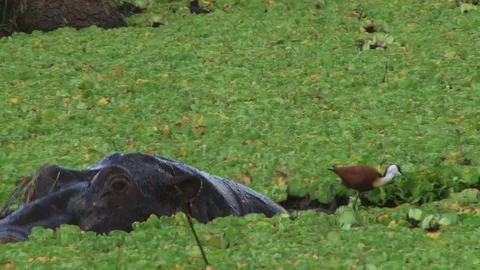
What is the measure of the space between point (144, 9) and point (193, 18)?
54cm

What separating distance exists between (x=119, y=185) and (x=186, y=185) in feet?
0.94

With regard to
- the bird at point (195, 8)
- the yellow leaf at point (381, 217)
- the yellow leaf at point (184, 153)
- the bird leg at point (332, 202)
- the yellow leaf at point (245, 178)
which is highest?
the yellow leaf at point (381, 217)

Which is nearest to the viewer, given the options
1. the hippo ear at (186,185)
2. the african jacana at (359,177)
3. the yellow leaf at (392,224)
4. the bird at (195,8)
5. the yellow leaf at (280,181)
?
the hippo ear at (186,185)

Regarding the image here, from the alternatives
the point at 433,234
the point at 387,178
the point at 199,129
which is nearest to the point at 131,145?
the point at 199,129

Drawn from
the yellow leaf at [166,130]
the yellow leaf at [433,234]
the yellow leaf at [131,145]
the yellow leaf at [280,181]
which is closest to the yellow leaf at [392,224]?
the yellow leaf at [433,234]

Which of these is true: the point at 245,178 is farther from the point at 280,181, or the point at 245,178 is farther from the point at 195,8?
the point at 195,8

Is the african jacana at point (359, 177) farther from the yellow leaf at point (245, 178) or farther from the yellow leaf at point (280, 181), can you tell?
the yellow leaf at point (245, 178)

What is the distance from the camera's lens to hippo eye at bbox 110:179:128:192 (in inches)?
192

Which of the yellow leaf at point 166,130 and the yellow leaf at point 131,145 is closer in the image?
the yellow leaf at point 131,145

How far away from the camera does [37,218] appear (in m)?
4.95

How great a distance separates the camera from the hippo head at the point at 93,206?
4.90 m

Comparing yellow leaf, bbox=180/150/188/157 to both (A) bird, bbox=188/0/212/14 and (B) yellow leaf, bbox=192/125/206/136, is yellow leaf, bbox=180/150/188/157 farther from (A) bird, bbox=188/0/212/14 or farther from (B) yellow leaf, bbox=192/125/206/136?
(A) bird, bbox=188/0/212/14

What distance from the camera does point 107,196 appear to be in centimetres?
491

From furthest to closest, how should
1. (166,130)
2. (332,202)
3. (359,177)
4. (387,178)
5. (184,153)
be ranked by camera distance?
(166,130) → (184,153) → (332,202) → (387,178) → (359,177)
